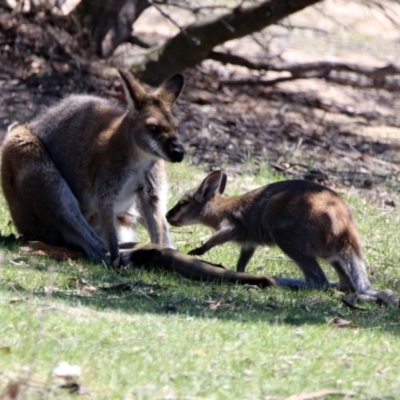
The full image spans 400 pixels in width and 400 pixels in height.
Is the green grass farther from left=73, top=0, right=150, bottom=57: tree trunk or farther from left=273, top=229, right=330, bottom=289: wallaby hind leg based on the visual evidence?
left=73, top=0, right=150, bottom=57: tree trunk

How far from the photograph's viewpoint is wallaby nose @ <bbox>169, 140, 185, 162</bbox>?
8.55m

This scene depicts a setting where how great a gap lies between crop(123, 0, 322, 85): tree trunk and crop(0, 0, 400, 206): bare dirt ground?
0.35m

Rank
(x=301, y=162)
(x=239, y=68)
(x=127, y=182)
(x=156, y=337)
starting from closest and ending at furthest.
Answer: (x=156, y=337) < (x=127, y=182) < (x=301, y=162) < (x=239, y=68)

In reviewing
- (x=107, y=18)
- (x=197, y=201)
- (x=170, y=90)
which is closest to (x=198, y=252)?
(x=197, y=201)

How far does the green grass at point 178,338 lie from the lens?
201 inches

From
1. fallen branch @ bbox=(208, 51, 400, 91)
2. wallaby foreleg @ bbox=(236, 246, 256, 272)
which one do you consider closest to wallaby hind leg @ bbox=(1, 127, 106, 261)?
wallaby foreleg @ bbox=(236, 246, 256, 272)

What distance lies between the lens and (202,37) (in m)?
14.5

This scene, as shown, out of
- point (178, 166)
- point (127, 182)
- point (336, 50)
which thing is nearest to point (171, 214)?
point (127, 182)

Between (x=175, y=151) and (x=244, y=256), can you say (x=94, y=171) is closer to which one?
(x=175, y=151)

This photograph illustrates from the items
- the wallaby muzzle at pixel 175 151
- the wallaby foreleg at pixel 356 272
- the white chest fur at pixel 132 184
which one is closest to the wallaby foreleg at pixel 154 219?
the white chest fur at pixel 132 184

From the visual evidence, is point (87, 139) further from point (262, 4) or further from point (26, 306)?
point (262, 4)

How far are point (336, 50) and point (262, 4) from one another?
20.0 ft

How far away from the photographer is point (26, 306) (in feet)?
20.7

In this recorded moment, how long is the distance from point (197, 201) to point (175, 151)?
96cm
